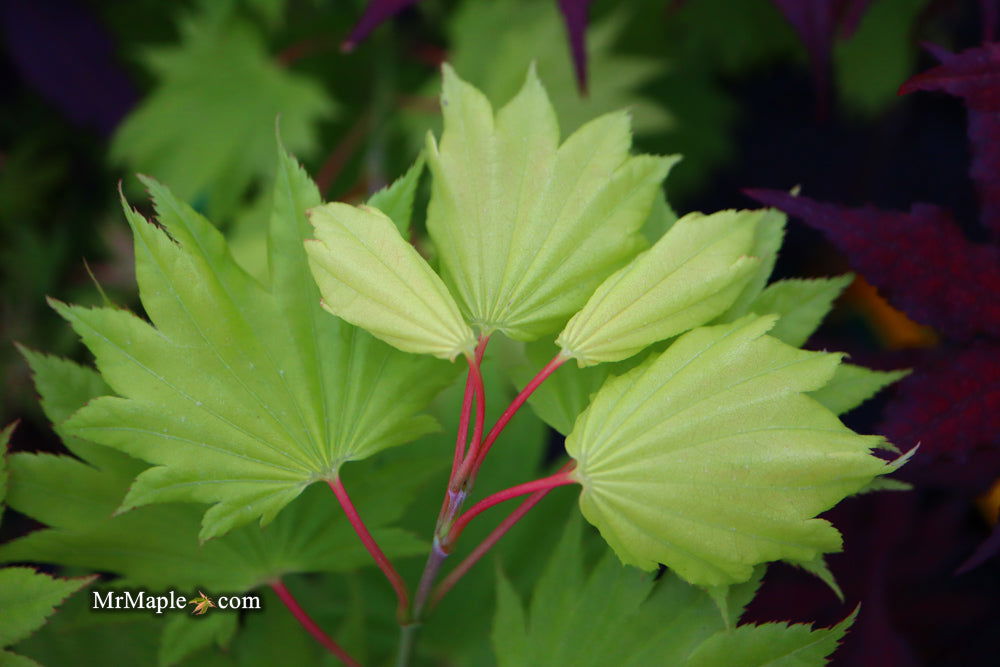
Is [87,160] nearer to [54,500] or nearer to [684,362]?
[54,500]

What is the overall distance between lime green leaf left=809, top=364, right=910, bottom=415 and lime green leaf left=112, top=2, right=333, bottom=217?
2.26ft

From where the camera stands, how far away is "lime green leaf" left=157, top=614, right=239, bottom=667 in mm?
482

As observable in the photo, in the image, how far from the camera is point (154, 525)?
18.1 inches

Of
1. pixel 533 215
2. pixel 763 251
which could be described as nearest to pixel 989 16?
pixel 763 251

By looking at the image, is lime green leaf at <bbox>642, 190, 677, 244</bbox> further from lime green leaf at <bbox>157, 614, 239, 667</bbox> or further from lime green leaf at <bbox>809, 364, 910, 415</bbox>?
lime green leaf at <bbox>157, 614, 239, 667</bbox>

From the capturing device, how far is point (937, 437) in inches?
17.0

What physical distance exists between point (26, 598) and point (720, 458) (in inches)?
14.4

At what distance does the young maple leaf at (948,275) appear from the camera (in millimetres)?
434

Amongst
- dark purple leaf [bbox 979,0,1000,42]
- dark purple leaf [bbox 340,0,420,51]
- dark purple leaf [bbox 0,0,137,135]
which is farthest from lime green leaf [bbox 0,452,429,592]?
dark purple leaf [bbox 0,0,137,135]

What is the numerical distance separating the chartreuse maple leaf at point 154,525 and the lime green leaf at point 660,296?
172 mm

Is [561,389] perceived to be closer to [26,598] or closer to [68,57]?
[26,598]

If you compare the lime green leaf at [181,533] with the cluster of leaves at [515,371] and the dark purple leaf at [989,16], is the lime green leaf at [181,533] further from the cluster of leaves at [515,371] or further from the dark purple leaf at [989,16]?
the dark purple leaf at [989,16]

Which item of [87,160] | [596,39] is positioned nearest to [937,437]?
[596,39]

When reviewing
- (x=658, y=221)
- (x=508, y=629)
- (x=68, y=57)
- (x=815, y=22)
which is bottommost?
(x=508, y=629)
